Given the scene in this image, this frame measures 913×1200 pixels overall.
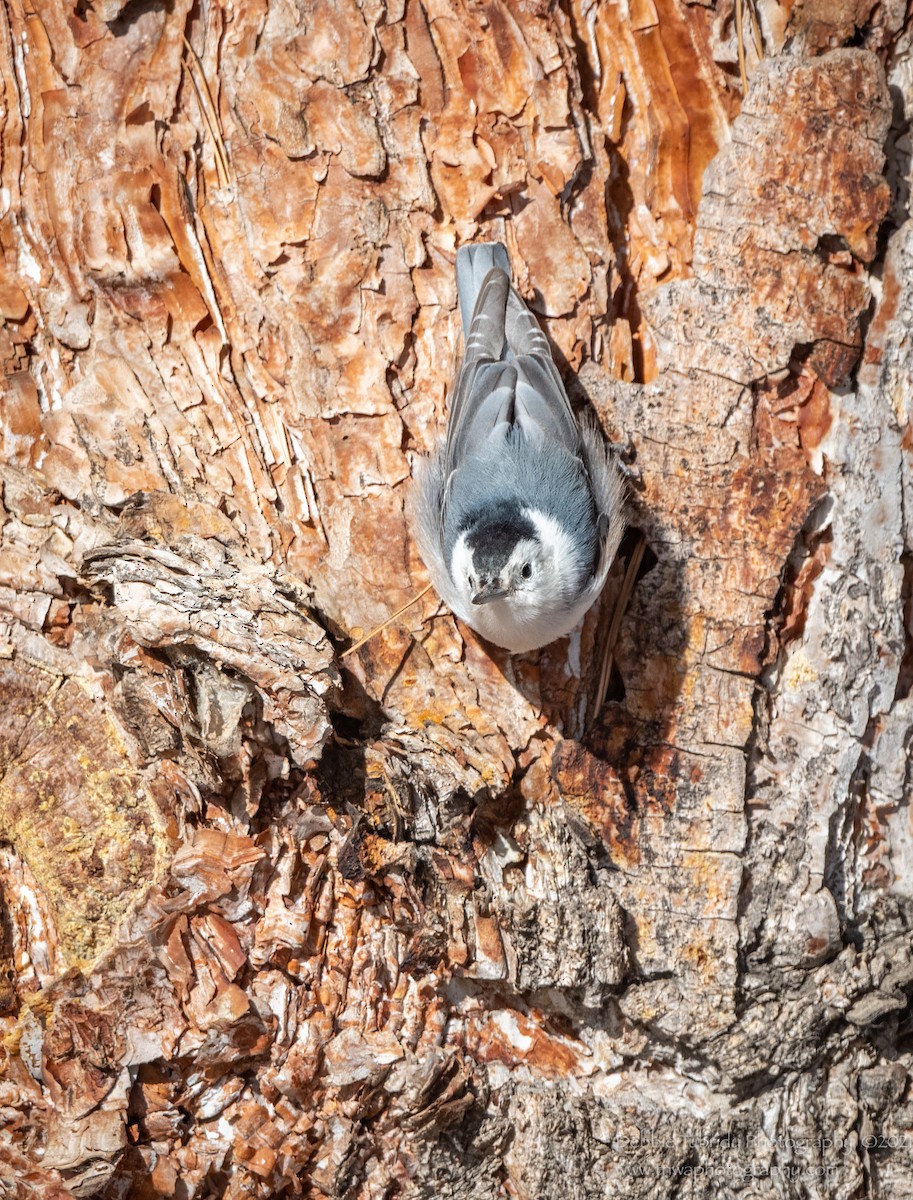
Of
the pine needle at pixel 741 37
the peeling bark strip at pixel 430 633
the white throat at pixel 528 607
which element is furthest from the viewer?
the pine needle at pixel 741 37

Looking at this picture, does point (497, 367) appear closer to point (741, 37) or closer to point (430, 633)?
point (430, 633)

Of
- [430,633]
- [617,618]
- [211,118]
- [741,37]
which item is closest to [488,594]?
[430,633]

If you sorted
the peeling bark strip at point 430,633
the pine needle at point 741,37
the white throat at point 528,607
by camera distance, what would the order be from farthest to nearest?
1. the pine needle at point 741,37
2. the white throat at point 528,607
3. the peeling bark strip at point 430,633

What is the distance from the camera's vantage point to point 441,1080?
2.43 meters

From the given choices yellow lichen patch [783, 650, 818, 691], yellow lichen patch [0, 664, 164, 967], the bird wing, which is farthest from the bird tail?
yellow lichen patch [0, 664, 164, 967]

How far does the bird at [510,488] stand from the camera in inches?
99.0

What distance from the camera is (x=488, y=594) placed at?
2.44 m

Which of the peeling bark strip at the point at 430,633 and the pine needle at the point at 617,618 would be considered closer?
the peeling bark strip at the point at 430,633

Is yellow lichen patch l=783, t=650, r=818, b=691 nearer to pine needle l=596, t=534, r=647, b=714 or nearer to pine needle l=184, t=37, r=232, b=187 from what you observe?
pine needle l=596, t=534, r=647, b=714

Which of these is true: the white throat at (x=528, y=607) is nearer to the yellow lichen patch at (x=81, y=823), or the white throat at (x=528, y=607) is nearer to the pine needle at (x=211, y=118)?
the yellow lichen patch at (x=81, y=823)

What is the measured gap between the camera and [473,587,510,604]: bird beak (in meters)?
2.44

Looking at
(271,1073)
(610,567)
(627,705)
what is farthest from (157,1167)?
(610,567)

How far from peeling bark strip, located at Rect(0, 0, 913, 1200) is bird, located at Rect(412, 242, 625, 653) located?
9 centimetres

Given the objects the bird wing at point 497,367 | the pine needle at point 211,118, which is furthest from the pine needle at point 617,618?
the pine needle at point 211,118
